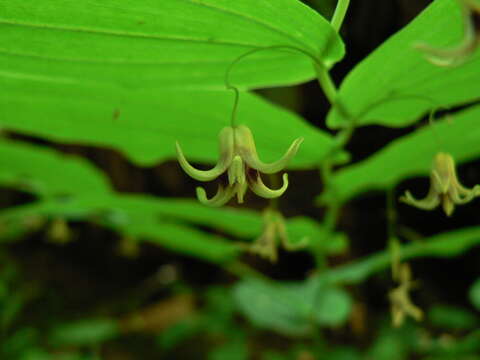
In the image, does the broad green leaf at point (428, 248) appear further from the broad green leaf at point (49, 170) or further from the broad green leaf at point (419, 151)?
the broad green leaf at point (49, 170)

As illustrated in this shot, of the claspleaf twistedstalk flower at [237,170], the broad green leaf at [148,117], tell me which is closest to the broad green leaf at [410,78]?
the broad green leaf at [148,117]

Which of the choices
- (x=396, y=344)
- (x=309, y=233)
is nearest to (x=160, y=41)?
(x=309, y=233)

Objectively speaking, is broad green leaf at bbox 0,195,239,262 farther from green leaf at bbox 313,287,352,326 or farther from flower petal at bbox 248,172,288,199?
flower petal at bbox 248,172,288,199

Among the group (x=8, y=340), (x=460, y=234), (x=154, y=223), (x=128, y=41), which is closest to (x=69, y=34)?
(x=128, y=41)

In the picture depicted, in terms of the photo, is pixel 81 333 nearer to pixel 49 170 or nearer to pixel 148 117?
pixel 49 170

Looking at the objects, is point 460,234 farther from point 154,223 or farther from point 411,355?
point 154,223
